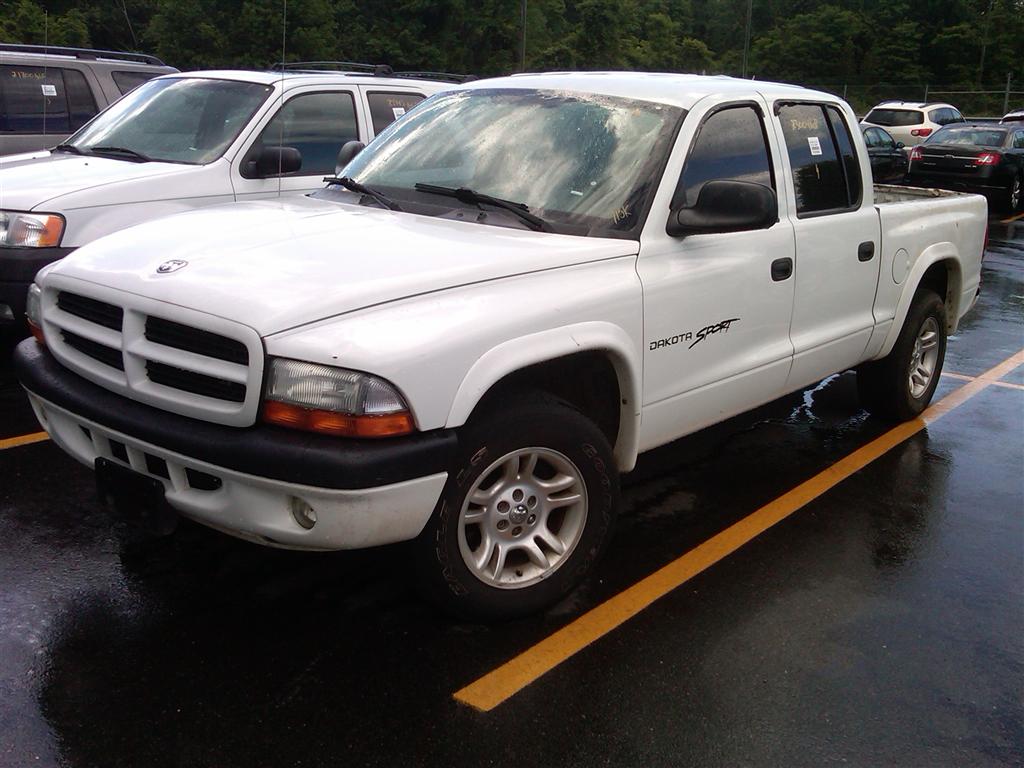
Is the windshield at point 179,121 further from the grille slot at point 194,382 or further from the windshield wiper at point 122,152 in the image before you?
the grille slot at point 194,382

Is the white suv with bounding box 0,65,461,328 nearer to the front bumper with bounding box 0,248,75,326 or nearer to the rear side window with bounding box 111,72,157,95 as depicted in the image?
the front bumper with bounding box 0,248,75,326

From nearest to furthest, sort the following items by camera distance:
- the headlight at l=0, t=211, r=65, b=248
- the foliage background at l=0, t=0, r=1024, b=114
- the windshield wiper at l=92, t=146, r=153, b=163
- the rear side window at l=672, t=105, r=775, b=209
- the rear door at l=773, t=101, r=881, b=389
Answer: the rear side window at l=672, t=105, r=775, b=209
the rear door at l=773, t=101, r=881, b=389
the headlight at l=0, t=211, r=65, b=248
the windshield wiper at l=92, t=146, r=153, b=163
the foliage background at l=0, t=0, r=1024, b=114

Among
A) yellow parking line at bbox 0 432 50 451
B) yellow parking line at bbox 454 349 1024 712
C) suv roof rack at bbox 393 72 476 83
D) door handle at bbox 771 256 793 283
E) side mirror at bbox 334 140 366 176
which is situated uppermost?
suv roof rack at bbox 393 72 476 83

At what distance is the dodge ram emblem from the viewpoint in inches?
130

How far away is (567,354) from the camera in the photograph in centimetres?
342

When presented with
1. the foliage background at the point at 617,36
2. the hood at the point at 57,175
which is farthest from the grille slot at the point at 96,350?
the foliage background at the point at 617,36

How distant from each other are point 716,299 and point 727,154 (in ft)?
2.27

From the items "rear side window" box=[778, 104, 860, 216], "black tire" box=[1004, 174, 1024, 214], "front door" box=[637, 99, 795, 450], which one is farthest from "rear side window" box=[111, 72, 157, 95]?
"black tire" box=[1004, 174, 1024, 214]

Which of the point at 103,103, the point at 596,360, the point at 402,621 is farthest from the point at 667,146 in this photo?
the point at 103,103

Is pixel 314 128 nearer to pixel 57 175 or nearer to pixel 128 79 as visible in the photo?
pixel 57 175

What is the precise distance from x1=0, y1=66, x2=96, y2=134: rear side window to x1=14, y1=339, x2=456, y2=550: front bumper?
22.5ft

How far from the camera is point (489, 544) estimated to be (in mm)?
3436

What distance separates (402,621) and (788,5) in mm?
78971

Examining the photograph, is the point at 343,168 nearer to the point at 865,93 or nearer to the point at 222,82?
the point at 222,82
